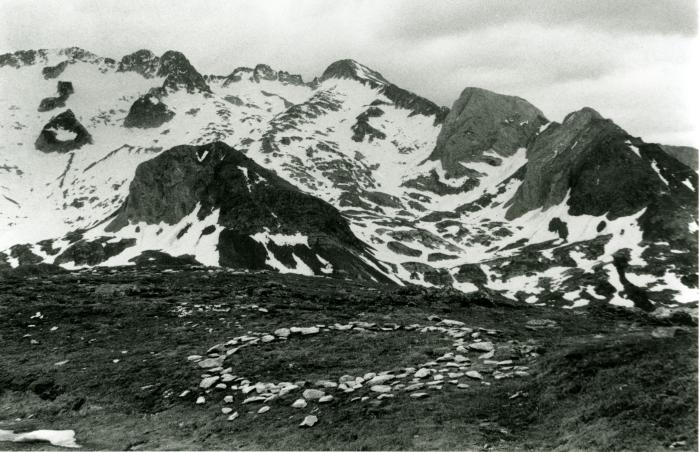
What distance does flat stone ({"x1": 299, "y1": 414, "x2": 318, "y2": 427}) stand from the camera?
15320 millimetres

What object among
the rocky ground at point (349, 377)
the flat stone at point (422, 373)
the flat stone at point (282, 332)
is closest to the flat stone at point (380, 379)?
the rocky ground at point (349, 377)

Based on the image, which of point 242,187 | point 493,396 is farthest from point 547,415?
point 242,187

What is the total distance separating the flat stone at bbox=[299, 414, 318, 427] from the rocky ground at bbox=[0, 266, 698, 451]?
0.05 meters

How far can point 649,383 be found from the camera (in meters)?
14.5

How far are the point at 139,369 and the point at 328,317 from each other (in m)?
9.77

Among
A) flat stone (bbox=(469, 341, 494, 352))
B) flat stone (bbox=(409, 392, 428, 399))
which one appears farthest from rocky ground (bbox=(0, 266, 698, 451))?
flat stone (bbox=(469, 341, 494, 352))

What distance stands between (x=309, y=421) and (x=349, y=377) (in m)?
3.52

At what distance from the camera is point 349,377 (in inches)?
738

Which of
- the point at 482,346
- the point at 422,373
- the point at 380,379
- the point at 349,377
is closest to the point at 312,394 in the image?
the point at 349,377

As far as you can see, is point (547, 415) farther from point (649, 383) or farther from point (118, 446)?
point (118, 446)

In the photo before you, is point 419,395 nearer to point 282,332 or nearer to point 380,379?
point 380,379

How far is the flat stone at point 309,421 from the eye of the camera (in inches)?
603

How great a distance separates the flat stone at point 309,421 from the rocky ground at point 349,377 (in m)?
0.05

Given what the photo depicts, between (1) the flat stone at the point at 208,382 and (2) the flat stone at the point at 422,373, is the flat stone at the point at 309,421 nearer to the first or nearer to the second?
(2) the flat stone at the point at 422,373
